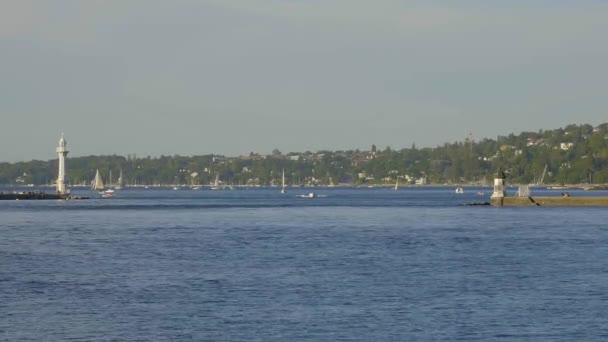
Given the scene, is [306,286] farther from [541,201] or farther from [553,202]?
[553,202]

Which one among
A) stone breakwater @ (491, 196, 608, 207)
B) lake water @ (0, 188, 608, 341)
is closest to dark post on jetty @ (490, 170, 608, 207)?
stone breakwater @ (491, 196, 608, 207)

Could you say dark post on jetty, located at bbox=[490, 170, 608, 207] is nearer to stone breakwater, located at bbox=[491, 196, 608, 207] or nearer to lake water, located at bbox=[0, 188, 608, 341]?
stone breakwater, located at bbox=[491, 196, 608, 207]

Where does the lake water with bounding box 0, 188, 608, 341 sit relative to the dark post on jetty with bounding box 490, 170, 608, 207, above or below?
below

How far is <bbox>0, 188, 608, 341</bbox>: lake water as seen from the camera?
39.7 m

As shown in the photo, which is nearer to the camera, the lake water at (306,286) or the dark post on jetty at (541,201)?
the lake water at (306,286)

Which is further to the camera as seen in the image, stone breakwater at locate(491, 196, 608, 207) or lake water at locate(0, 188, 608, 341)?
stone breakwater at locate(491, 196, 608, 207)

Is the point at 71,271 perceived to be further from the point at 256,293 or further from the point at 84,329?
the point at 84,329

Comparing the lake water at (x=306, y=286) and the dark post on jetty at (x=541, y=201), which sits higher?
the dark post on jetty at (x=541, y=201)

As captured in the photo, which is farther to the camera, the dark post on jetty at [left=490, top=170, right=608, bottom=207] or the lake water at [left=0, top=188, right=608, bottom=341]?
the dark post on jetty at [left=490, top=170, right=608, bottom=207]

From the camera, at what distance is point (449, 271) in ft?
191

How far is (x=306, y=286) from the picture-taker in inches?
2032

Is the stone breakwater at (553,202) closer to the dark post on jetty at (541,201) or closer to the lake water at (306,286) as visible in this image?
the dark post on jetty at (541,201)

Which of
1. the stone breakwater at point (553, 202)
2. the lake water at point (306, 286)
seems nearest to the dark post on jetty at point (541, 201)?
the stone breakwater at point (553, 202)

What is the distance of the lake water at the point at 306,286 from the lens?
130ft
